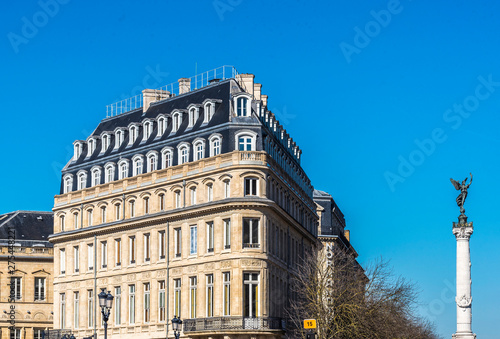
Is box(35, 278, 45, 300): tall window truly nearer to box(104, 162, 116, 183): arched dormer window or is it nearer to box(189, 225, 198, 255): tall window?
box(104, 162, 116, 183): arched dormer window

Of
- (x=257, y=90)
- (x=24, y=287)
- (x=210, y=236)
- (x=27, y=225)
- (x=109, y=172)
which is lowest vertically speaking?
(x=24, y=287)

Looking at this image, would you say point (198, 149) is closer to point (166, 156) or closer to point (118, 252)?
point (166, 156)

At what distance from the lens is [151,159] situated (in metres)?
83.4

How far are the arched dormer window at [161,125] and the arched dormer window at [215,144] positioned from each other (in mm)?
7304

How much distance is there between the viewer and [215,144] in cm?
7819

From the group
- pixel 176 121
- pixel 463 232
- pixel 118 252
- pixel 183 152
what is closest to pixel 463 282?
pixel 463 232

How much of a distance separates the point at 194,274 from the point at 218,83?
1571 cm

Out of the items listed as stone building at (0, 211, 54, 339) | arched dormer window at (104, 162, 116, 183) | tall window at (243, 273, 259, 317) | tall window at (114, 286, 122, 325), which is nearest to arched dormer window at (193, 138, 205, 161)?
arched dormer window at (104, 162, 116, 183)

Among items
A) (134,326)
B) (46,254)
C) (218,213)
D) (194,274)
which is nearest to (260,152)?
(218,213)

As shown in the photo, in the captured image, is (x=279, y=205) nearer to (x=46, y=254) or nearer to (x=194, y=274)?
(x=194, y=274)

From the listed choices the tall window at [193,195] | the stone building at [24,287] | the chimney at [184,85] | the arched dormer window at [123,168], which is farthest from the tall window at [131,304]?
the stone building at [24,287]

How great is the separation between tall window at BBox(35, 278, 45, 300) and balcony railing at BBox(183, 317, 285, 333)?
31842 millimetres

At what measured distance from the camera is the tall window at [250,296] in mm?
74875

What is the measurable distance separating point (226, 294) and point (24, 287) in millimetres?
34423
